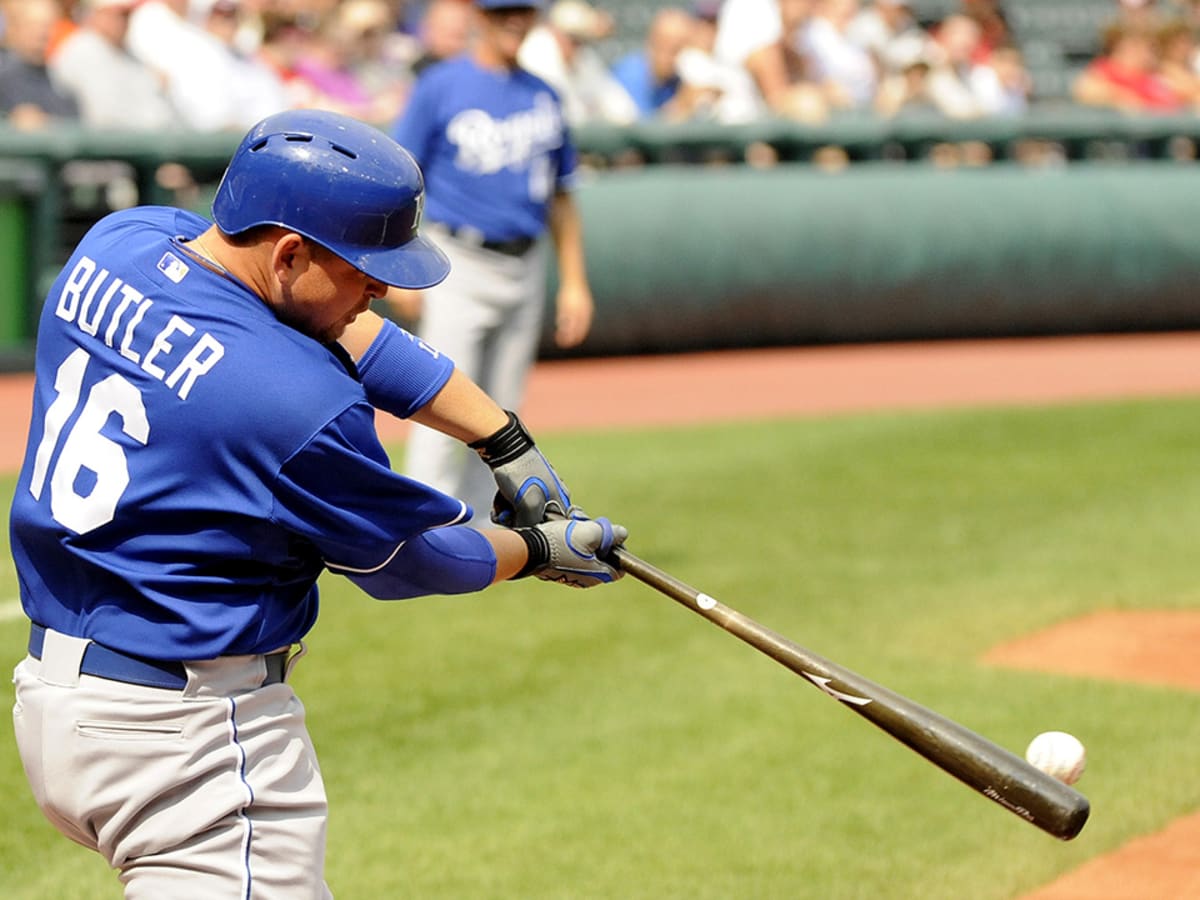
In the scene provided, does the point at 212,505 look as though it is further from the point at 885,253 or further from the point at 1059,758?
the point at 885,253

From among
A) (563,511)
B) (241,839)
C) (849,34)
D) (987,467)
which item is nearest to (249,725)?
(241,839)

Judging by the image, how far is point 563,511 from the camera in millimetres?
3598

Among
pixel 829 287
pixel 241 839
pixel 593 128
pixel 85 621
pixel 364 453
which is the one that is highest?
pixel 364 453

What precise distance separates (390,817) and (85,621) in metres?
2.05

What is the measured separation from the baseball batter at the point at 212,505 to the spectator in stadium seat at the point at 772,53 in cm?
1170

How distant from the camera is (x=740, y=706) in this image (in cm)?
577

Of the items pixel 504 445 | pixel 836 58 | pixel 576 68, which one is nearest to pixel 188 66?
pixel 576 68

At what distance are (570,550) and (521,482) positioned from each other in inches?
11.4

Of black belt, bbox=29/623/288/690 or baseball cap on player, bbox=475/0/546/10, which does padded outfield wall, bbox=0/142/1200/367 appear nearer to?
baseball cap on player, bbox=475/0/546/10

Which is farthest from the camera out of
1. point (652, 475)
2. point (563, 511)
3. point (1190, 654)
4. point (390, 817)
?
point (652, 475)

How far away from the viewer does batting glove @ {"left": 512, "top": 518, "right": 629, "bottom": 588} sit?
130 inches

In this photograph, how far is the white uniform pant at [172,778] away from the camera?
2861 millimetres

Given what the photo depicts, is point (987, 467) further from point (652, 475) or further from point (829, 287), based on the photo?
point (829, 287)

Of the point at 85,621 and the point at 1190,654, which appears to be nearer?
the point at 85,621
